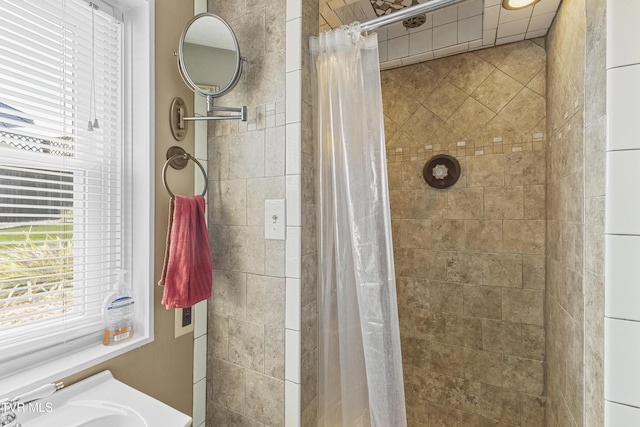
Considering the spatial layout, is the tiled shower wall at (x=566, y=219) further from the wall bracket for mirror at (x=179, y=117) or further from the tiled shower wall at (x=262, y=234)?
the wall bracket for mirror at (x=179, y=117)

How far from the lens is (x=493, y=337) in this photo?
74.5 inches

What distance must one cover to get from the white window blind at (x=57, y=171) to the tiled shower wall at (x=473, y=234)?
1804 millimetres

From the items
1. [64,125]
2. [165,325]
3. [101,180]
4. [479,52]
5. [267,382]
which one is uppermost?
[479,52]

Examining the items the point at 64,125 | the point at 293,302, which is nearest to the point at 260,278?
the point at 293,302

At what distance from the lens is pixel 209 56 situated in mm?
1218

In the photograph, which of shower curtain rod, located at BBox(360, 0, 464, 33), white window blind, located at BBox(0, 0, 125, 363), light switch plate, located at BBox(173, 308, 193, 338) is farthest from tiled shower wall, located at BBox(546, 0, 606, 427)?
white window blind, located at BBox(0, 0, 125, 363)

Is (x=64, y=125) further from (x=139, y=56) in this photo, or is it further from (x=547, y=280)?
(x=547, y=280)

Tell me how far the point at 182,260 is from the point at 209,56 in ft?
2.85

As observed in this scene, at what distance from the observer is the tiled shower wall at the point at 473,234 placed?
1.79m

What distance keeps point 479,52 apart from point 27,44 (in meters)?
2.35

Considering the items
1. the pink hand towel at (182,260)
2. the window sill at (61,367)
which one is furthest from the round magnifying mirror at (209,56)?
the window sill at (61,367)

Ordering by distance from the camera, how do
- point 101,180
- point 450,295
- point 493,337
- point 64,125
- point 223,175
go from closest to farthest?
point 64,125, point 101,180, point 223,175, point 493,337, point 450,295

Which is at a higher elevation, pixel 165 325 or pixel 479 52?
pixel 479 52

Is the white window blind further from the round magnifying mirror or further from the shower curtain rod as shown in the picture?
the shower curtain rod
